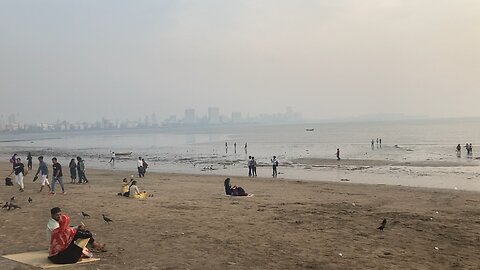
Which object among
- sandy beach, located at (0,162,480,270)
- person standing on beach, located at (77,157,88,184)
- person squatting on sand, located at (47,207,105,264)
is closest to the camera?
person squatting on sand, located at (47,207,105,264)

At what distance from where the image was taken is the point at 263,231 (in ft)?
42.3

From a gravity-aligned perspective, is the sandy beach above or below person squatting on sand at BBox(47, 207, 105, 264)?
below

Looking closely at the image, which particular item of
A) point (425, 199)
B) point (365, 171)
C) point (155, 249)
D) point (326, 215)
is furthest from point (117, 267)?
point (365, 171)

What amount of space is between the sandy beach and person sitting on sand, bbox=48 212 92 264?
35 cm

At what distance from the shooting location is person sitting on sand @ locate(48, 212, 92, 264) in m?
9.49

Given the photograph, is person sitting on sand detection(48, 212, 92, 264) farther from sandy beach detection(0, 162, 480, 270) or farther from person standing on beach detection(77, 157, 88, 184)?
person standing on beach detection(77, 157, 88, 184)

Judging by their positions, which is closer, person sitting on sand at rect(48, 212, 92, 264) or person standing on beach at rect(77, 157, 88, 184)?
person sitting on sand at rect(48, 212, 92, 264)

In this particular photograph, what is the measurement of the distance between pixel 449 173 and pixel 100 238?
32.7 m

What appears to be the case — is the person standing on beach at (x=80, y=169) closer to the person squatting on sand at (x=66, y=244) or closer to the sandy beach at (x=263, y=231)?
the sandy beach at (x=263, y=231)

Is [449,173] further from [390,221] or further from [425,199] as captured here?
[390,221]

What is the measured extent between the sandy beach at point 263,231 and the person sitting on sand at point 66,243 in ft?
1.15

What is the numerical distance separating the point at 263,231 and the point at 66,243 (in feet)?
17.6

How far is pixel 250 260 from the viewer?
391 inches

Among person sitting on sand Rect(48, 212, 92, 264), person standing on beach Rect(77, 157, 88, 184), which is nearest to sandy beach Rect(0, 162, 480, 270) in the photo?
person sitting on sand Rect(48, 212, 92, 264)
